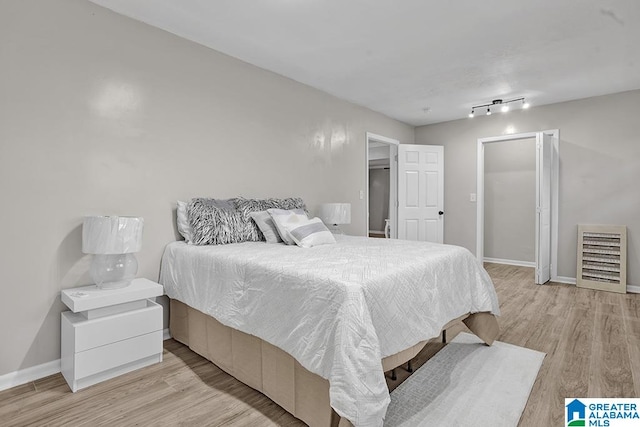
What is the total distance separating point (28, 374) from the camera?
82.0 inches

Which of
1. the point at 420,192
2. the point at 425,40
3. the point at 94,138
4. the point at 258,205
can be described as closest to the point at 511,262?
the point at 420,192

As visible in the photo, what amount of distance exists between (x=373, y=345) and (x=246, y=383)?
1.02 metres

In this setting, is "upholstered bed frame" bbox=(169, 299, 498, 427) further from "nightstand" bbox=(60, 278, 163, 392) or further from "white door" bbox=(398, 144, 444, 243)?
"white door" bbox=(398, 144, 444, 243)

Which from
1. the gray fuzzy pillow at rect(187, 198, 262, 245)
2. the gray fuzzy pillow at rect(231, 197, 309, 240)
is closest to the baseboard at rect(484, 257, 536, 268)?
the gray fuzzy pillow at rect(231, 197, 309, 240)

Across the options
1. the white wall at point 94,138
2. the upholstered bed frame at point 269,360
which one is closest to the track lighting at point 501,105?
the white wall at point 94,138

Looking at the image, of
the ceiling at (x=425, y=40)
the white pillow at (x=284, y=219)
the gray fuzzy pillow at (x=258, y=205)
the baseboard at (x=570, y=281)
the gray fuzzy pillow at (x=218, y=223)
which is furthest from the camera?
the baseboard at (x=570, y=281)

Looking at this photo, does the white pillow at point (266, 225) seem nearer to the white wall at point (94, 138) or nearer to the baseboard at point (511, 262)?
the white wall at point (94, 138)

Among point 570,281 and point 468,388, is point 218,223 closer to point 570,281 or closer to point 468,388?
point 468,388

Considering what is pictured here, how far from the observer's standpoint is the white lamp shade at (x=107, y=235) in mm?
2041

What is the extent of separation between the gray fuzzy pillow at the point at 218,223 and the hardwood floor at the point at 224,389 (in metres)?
0.88

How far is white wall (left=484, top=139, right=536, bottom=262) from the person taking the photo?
5574mm

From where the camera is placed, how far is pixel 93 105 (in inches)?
92.0

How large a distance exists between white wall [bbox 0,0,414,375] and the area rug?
208cm

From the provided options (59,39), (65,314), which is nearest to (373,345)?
(65,314)
